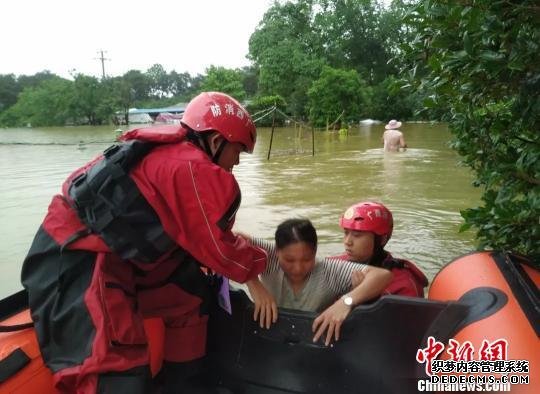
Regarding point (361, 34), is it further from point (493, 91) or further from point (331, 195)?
point (493, 91)

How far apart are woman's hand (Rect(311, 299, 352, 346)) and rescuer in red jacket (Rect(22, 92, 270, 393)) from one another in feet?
1.58

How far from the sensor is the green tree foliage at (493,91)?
2281 mm

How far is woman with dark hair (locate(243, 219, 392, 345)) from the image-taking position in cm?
263

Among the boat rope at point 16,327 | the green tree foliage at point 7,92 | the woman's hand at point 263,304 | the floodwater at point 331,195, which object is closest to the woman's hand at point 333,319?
the woman's hand at point 263,304

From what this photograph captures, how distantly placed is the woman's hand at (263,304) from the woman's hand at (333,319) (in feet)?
0.79

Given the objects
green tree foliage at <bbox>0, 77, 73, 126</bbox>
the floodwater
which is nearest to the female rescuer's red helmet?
the floodwater

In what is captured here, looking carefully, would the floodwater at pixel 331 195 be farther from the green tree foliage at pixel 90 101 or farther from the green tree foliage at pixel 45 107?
the green tree foliage at pixel 45 107

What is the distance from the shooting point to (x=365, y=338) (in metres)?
2.51

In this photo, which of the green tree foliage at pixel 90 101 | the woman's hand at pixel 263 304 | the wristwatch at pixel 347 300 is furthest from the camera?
the green tree foliage at pixel 90 101

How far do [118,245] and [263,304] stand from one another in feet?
2.84

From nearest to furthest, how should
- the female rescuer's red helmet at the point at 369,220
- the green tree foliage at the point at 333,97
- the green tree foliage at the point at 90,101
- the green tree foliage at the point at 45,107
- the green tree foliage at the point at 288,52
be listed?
1. the female rescuer's red helmet at the point at 369,220
2. the green tree foliage at the point at 333,97
3. the green tree foliage at the point at 288,52
4. the green tree foliage at the point at 90,101
5. the green tree foliage at the point at 45,107

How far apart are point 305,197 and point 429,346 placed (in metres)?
7.27

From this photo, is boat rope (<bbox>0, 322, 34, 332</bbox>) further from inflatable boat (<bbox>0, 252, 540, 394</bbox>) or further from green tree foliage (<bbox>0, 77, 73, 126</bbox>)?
green tree foliage (<bbox>0, 77, 73, 126</bbox>)

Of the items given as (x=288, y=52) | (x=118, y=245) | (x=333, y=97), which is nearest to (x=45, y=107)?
(x=288, y=52)
